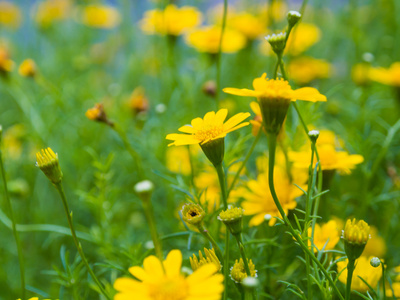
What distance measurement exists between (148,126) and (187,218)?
0.64 meters

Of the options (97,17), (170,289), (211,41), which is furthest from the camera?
(97,17)

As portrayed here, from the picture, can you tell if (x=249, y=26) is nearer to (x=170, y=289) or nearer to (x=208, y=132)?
(x=208, y=132)

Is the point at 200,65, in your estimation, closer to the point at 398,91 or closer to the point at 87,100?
the point at 87,100

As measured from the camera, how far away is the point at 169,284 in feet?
1.44

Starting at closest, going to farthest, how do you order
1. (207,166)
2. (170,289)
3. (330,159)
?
(170,289), (330,159), (207,166)

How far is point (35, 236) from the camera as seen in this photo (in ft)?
3.59

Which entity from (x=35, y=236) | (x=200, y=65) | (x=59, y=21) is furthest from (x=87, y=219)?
(x=59, y=21)

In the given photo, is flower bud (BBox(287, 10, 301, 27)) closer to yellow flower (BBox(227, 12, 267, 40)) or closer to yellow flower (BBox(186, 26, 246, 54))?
yellow flower (BBox(186, 26, 246, 54))

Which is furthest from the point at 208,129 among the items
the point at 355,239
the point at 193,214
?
the point at 355,239

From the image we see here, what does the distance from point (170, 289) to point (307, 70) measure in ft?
3.41

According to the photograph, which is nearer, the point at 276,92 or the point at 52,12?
the point at 276,92

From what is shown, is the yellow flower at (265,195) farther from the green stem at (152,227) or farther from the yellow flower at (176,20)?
the yellow flower at (176,20)

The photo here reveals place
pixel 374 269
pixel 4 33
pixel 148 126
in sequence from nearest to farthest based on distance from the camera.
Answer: pixel 374 269 < pixel 148 126 < pixel 4 33

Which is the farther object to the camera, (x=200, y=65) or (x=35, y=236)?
(x=200, y=65)
